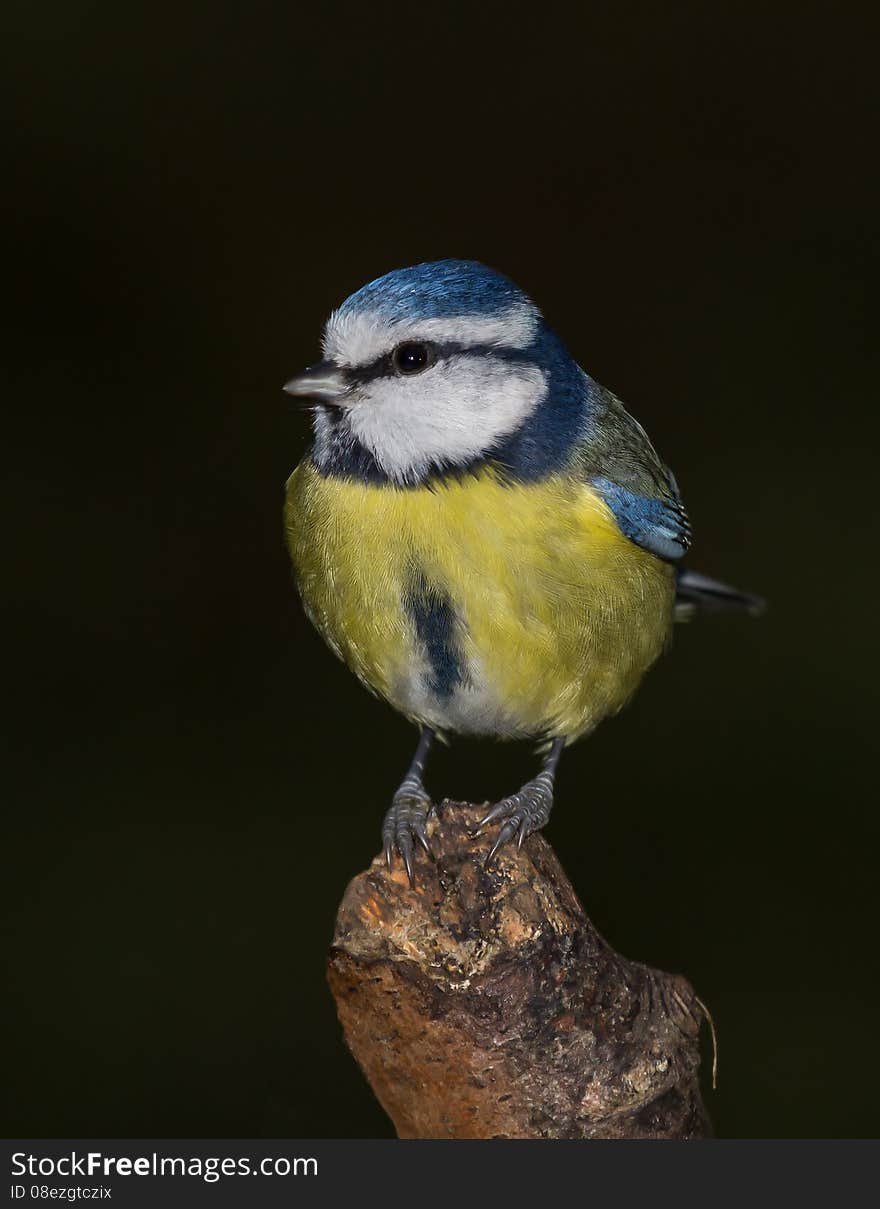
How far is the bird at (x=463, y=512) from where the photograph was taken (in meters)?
2.42

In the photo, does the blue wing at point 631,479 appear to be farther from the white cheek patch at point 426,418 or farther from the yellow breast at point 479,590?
the white cheek patch at point 426,418

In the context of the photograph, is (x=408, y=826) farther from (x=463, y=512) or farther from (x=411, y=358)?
(x=411, y=358)

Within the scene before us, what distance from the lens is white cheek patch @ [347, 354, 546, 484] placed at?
2.43 m

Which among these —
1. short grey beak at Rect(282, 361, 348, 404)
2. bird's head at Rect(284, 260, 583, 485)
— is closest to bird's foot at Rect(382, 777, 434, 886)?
bird's head at Rect(284, 260, 583, 485)

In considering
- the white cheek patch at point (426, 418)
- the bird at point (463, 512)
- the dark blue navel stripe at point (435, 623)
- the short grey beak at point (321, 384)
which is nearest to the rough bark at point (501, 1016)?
the bird at point (463, 512)

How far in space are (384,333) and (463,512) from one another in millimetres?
321

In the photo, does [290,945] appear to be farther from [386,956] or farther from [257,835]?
[386,956]

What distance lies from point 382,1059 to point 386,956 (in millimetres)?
154

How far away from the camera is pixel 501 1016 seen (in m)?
1.95

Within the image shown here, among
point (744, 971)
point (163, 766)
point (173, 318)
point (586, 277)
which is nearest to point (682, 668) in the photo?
point (744, 971)

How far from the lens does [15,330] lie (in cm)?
433

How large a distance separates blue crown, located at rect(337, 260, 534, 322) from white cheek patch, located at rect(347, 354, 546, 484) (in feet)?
0.28

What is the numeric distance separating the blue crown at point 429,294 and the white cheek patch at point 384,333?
0.01 m

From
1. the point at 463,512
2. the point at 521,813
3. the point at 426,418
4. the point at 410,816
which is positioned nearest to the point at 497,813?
the point at 521,813
